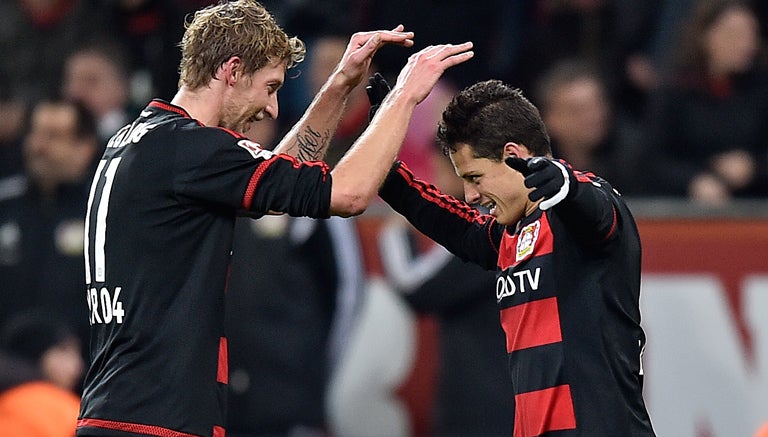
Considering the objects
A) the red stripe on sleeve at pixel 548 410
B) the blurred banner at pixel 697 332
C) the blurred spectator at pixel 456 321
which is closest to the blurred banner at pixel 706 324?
the blurred banner at pixel 697 332

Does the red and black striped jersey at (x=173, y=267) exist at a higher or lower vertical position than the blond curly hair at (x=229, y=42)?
lower

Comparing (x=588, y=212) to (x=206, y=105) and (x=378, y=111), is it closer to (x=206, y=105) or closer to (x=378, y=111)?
(x=378, y=111)

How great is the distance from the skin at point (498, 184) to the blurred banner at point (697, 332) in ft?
11.0

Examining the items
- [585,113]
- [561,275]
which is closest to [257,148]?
[561,275]

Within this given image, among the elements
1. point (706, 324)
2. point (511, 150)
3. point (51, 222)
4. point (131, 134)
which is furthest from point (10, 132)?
point (511, 150)

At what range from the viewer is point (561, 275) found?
4129 millimetres

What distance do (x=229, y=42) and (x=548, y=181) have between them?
3.44ft

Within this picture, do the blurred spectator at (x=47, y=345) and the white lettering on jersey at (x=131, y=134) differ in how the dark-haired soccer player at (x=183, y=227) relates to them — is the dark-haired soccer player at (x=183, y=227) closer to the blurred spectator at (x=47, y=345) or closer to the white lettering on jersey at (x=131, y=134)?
the white lettering on jersey at (x=131, y=134)

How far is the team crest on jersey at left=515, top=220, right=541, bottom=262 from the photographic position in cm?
421

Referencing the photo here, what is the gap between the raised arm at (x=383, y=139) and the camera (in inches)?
159

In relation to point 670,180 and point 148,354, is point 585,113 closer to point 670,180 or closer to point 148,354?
point 670,180

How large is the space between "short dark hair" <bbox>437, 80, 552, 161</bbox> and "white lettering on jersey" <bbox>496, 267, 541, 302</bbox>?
0.34 meters

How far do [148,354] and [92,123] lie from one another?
13.3 ft

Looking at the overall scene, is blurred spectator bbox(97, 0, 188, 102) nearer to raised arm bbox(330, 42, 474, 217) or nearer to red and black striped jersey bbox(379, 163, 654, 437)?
raised arm bbox(330, 42, 474, 217)
